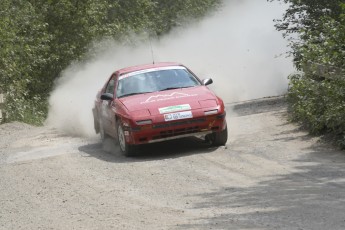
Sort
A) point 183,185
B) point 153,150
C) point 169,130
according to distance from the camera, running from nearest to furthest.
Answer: point 183,185 < point 169,130 < point 153,150

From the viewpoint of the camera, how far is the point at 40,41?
30484 mm

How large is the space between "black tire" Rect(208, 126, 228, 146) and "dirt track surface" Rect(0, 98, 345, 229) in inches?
7.6

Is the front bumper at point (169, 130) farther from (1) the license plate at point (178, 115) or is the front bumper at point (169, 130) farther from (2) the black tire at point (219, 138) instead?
(2) the black tire at point (219, 138)

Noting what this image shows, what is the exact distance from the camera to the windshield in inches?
577

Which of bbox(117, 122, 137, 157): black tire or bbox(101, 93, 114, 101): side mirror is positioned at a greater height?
bbox(101, 93, 114, 101): side mirror

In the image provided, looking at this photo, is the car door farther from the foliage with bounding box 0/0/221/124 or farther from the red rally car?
the foliage with bounding box 0/0/221/124

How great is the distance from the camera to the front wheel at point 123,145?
44.4ft

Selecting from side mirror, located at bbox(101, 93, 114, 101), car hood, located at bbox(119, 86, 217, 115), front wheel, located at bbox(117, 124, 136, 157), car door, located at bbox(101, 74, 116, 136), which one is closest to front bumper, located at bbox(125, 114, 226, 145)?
front wheel, located at bbox(117, 124, 136, 157)

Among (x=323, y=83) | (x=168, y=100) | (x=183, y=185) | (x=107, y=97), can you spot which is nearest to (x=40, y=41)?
(x=107, y=97)

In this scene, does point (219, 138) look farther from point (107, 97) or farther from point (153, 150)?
point (107, 97)

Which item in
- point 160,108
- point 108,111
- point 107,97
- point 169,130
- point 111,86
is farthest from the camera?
point 111,86

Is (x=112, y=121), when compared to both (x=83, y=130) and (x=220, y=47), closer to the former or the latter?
(x=83, y=130)

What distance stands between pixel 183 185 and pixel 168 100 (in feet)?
11.9

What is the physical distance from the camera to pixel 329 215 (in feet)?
25.9
